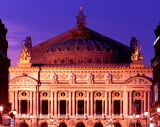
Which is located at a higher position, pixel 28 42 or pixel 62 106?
pixel 28 42

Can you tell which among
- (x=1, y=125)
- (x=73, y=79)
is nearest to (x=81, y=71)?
(x=73, y=79)

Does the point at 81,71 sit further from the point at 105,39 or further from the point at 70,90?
the point at 105,39

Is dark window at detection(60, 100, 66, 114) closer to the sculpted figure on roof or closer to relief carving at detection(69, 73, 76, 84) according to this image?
relief carving at detection(69, 73, 76, 84)

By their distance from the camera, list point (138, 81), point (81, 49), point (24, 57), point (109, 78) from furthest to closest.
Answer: point (81, 49), point (24, 57), point (109, 78), point (138, 81)

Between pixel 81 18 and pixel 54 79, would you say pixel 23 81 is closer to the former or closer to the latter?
pixel 54 79

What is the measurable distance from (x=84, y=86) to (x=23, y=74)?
48.3ft

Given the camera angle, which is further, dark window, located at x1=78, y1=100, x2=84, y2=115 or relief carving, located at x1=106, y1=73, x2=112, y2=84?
dark window, located at x1=78, y1=100, x2=84, y2=115

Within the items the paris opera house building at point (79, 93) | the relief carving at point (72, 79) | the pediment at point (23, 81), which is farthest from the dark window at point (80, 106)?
the pediment at point (23, 81)

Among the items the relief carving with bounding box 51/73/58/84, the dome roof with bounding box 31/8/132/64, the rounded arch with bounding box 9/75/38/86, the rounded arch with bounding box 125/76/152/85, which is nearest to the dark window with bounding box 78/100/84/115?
the relief carving with bounding box 51/73/58/84

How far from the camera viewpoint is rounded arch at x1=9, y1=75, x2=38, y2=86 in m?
147

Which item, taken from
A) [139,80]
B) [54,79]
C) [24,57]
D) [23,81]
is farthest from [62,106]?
[139,80]

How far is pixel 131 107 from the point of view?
Result: 14562 cm

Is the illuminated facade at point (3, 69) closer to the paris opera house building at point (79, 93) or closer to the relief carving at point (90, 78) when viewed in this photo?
the paris opera house building at point (79, 93)

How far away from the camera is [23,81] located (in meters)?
148
